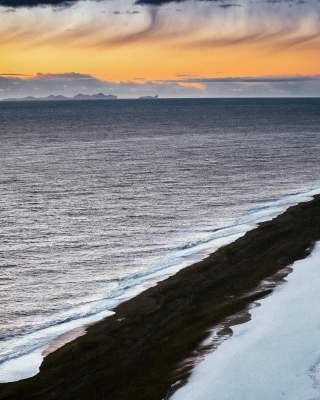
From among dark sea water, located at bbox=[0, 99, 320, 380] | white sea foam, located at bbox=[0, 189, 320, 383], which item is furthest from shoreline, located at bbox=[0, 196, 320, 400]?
dark sea water, located at bbox=[0, 99, 320, 380]

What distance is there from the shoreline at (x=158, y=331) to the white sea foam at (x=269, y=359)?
1144 millimetres

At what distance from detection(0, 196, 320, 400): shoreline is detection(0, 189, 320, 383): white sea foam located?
66cm

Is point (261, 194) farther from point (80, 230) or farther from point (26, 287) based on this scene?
point (26, 287)

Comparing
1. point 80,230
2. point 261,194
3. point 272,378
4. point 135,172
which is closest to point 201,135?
point 135,172

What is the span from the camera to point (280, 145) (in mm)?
122125

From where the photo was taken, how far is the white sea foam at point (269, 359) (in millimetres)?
21266

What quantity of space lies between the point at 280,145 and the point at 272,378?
104 metres

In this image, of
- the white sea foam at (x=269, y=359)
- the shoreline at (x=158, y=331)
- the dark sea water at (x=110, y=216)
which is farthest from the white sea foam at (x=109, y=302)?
the white sea foam at (x=269, y=359)

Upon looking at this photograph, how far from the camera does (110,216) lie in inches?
2069

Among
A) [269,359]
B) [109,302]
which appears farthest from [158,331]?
[269,359]

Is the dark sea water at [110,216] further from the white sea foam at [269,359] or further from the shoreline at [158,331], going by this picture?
the white sea foam at [269,359]

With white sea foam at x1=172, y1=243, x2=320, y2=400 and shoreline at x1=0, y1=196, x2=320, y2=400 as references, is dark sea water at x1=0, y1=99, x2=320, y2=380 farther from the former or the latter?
white sea foam at x1=172, y1=243, x2=320, y2=400

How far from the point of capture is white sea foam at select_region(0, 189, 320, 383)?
24.6 meters

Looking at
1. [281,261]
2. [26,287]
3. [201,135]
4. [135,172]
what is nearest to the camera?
[26,287]
